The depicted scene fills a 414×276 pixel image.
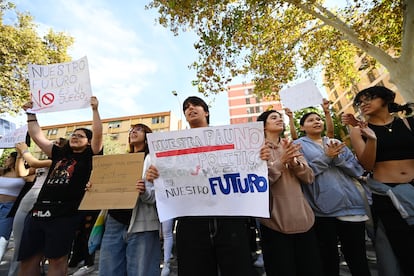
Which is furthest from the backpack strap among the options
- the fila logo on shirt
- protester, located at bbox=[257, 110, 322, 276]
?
the fila logo on shirt

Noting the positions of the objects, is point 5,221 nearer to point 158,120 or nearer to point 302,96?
point 302,96

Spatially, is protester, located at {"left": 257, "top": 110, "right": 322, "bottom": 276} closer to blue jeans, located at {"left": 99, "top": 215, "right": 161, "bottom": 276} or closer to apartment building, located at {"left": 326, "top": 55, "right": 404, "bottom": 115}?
blue jeans, located at {"left": 99, "top": 215, "right": 161, "bottom": 276}

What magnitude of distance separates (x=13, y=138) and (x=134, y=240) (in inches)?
121

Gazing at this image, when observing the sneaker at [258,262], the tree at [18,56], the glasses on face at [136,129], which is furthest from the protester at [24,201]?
the tree at [18,56]

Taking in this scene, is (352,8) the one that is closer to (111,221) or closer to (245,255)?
(245,255)

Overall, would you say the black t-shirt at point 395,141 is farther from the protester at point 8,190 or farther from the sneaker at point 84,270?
the protester at point 8,190

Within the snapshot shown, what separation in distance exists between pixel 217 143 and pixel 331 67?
878 centimetres

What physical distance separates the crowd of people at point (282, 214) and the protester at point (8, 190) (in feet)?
2.86

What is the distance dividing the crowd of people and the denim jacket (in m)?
0.01

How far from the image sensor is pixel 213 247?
148 centimetres

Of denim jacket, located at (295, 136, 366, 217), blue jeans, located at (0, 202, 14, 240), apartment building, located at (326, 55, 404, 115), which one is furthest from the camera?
apartment building, located at (326, 55, 404, 115)

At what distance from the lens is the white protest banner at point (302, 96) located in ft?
8.42

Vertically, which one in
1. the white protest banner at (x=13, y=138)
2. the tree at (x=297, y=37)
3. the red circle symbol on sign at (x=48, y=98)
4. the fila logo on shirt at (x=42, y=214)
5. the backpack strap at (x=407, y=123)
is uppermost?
the tree at (x=297, y=37)

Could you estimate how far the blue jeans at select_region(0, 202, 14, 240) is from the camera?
2.97m
